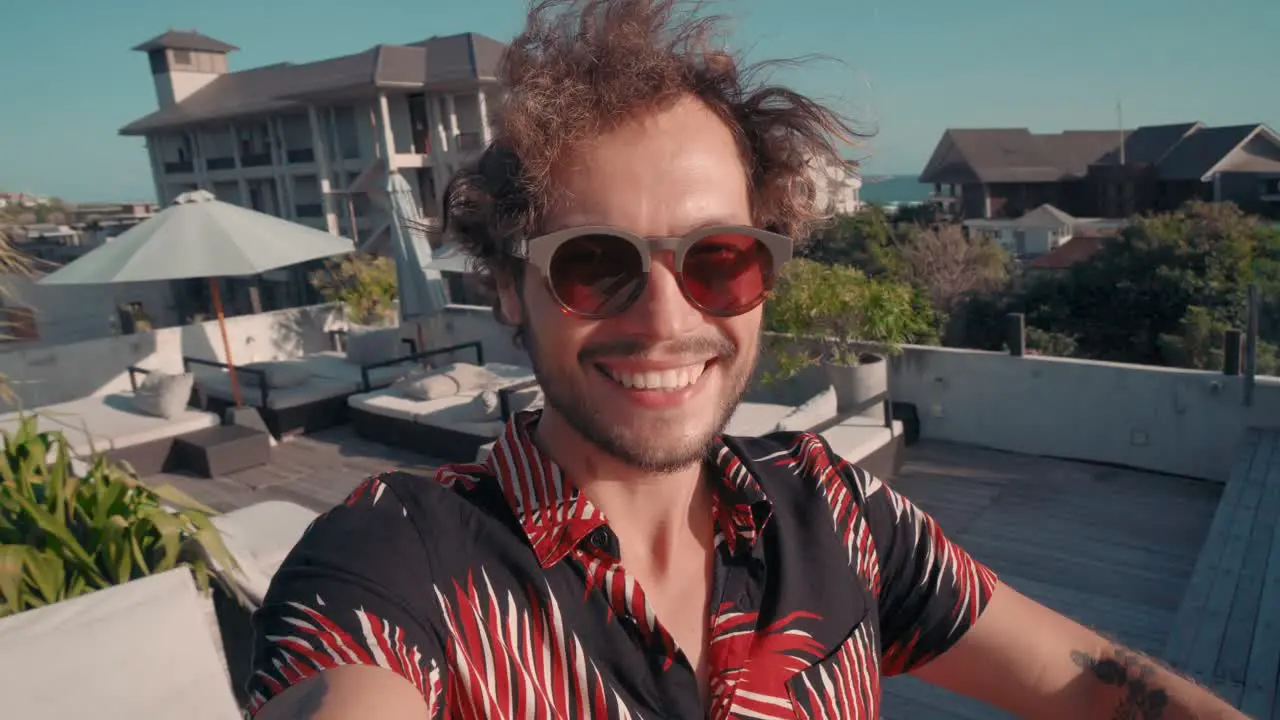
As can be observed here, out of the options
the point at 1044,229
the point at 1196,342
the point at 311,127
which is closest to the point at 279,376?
the point at 1196,342

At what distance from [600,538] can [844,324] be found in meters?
6.62

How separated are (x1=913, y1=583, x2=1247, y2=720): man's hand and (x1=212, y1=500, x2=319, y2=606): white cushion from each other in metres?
2.15

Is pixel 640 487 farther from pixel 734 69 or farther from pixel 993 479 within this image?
pixel 993 479

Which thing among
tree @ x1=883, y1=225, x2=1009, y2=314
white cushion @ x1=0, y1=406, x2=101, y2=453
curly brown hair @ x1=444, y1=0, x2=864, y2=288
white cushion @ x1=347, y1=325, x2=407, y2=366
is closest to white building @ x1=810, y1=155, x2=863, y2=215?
curly brown hair @ x1=444, y1=0, x2=864, y2=288

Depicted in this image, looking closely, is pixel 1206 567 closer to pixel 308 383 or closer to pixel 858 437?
pixel 858 437

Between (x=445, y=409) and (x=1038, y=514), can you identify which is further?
(x=445, y=409)

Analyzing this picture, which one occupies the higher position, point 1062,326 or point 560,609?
point 560,609

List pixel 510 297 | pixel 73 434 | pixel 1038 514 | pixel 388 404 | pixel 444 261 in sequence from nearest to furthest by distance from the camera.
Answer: pixel 510 297 < pixel 1038 514 < pixel 73 434 < pixel 388 404 < pixel 444 261

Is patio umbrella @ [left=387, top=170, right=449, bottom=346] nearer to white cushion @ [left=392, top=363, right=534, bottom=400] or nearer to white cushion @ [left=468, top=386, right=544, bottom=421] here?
white cushion @ [left=392, top=363, right=534, bottom=400]

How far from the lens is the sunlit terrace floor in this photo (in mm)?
4359

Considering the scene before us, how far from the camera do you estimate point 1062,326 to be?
61.2 ft

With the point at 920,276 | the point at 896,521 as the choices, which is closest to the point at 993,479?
the point at 896,521

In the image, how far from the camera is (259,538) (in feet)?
11.0

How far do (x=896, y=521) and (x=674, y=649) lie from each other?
57cm
